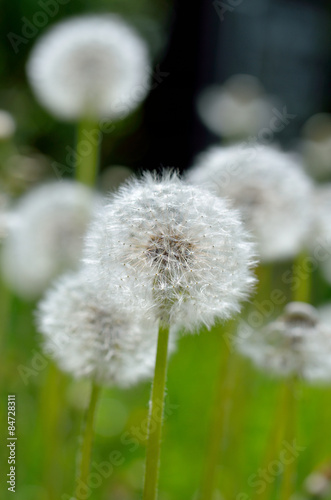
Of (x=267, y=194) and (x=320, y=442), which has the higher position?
(x=267, y=194)

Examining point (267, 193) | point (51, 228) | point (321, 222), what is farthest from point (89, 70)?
point (321, 222)

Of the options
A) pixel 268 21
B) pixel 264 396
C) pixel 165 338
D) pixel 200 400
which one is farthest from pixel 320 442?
pixel 268 21

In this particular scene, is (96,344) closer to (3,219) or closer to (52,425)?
(3,219)

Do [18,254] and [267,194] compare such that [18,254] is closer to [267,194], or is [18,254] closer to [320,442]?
[267,194]

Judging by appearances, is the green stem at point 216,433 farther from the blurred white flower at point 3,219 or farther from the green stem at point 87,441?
the blurred white flower at point 3,219

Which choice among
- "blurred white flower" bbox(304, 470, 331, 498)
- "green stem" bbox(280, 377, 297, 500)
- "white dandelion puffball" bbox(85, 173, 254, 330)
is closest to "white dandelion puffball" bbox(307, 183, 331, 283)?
"green stem" bbox(280, 377, 297, 500)

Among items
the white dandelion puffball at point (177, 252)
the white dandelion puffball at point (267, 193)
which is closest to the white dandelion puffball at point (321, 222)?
the white dandelion puffball at point (267, 193)

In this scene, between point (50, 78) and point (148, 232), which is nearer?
point (148, 232)

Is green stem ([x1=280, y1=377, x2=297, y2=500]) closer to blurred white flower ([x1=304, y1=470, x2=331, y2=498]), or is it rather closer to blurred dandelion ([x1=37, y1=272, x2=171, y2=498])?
blurred white flower ([x1=304, y1=470, x2=331, y2=498])
